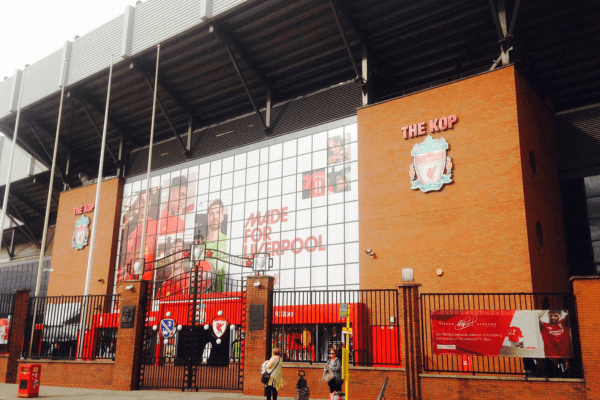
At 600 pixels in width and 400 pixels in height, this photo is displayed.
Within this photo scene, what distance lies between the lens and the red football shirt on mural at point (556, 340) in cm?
1367

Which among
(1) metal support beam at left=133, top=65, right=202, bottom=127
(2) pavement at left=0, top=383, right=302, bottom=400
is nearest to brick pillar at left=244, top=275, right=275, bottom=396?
(2) pavement at left=0, top=383, right=302, bottom=400

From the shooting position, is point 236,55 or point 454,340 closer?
point 454,340

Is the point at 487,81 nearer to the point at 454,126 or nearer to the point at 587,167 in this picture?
the point at 454,126

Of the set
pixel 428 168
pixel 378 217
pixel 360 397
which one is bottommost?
pixel 360 397

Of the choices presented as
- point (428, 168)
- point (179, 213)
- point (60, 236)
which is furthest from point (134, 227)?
point (428, 168)

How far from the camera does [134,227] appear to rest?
39.3 m

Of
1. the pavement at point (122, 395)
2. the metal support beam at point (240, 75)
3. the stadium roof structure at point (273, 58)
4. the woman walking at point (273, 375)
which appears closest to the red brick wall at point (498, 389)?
the woman walking at point (273, 375)

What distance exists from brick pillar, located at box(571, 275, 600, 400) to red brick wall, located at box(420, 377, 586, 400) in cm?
33

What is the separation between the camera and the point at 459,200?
917 inches

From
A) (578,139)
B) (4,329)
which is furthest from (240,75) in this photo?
(578,139)

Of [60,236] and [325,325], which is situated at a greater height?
[60,236]

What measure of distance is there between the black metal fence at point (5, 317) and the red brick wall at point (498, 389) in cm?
1762

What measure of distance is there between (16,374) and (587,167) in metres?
28.9

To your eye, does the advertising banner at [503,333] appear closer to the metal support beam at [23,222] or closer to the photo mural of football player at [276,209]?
the photo mural of football player at [276,209]
